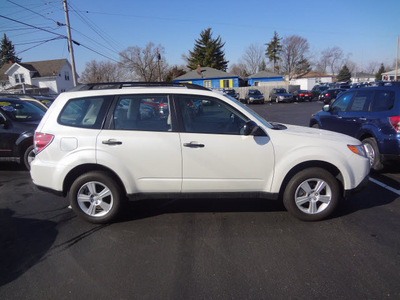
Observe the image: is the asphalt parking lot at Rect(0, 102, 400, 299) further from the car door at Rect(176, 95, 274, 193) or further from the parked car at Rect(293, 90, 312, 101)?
the parked car at Rect(293, 90, 312, 101)

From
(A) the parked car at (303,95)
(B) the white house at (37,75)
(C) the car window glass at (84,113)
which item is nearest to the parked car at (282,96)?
(A) the parked car at (303,95)

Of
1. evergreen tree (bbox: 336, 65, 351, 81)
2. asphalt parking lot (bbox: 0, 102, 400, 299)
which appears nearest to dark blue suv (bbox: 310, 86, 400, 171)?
asphalt parking lot (bbox: 0, 102, 400, 299)

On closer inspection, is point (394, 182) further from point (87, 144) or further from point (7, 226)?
point (7, 226)

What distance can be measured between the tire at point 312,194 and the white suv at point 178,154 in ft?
0.04

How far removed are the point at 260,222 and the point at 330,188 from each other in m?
1.02

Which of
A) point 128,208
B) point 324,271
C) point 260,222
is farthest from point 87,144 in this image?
point 324,271

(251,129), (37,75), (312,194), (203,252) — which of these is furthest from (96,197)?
(37,75)

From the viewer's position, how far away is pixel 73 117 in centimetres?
381

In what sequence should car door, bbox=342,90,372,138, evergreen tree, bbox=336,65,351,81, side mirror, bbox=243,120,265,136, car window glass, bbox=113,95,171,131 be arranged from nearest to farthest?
side mirror, bbox=243,120,265,136
car window glass, bbox=113,95,171,131
car door, bbox=342,90,372,138
evergreen tree, bbox=336,65,351,81

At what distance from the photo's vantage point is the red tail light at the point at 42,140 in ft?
12.3

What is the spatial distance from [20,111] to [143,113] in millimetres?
5017

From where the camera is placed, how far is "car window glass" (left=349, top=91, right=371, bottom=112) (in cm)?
610

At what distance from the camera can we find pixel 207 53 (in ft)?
211

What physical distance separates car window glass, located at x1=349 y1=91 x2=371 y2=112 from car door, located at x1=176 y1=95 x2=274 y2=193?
3799 millimetres
